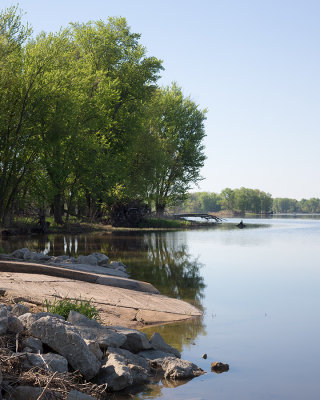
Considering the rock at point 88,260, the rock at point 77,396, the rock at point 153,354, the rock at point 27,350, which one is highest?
the rock at point 88,260

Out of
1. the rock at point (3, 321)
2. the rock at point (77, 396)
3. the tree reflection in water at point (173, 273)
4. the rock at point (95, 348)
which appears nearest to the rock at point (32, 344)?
the rock at point (3, 321)

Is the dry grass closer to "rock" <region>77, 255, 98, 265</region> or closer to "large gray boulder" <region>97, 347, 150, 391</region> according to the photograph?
"large gray boulder" <region>97, 347, 150, 391</region>

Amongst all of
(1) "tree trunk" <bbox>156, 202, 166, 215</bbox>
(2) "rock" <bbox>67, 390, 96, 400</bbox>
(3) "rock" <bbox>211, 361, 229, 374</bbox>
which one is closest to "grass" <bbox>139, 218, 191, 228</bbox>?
(1) "tree trunk" <bbox>156, 202, 166, 215</bbox>

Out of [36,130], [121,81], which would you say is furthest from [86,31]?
[36,130]

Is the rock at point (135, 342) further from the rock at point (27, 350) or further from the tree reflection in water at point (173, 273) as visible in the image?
the tree reflection in water at point (173, 273)

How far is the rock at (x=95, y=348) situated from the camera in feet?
24.1

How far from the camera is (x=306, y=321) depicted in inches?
476

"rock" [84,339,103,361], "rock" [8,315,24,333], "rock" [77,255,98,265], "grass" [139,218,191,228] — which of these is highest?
"grass" [139,218,191,228]

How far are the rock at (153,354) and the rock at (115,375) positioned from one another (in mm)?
987

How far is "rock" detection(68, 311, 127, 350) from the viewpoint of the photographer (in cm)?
786

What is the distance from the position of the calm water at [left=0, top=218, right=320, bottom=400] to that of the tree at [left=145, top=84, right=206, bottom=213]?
3551 cm

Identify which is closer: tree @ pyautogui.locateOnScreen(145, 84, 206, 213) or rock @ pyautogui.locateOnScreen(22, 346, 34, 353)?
rock @ pyautogui.locateOnScreen(22, 346, 34, 353)

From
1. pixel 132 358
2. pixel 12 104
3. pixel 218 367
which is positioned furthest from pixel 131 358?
pixel 12 104

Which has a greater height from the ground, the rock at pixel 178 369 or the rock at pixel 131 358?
the rock at pixel 131 358
